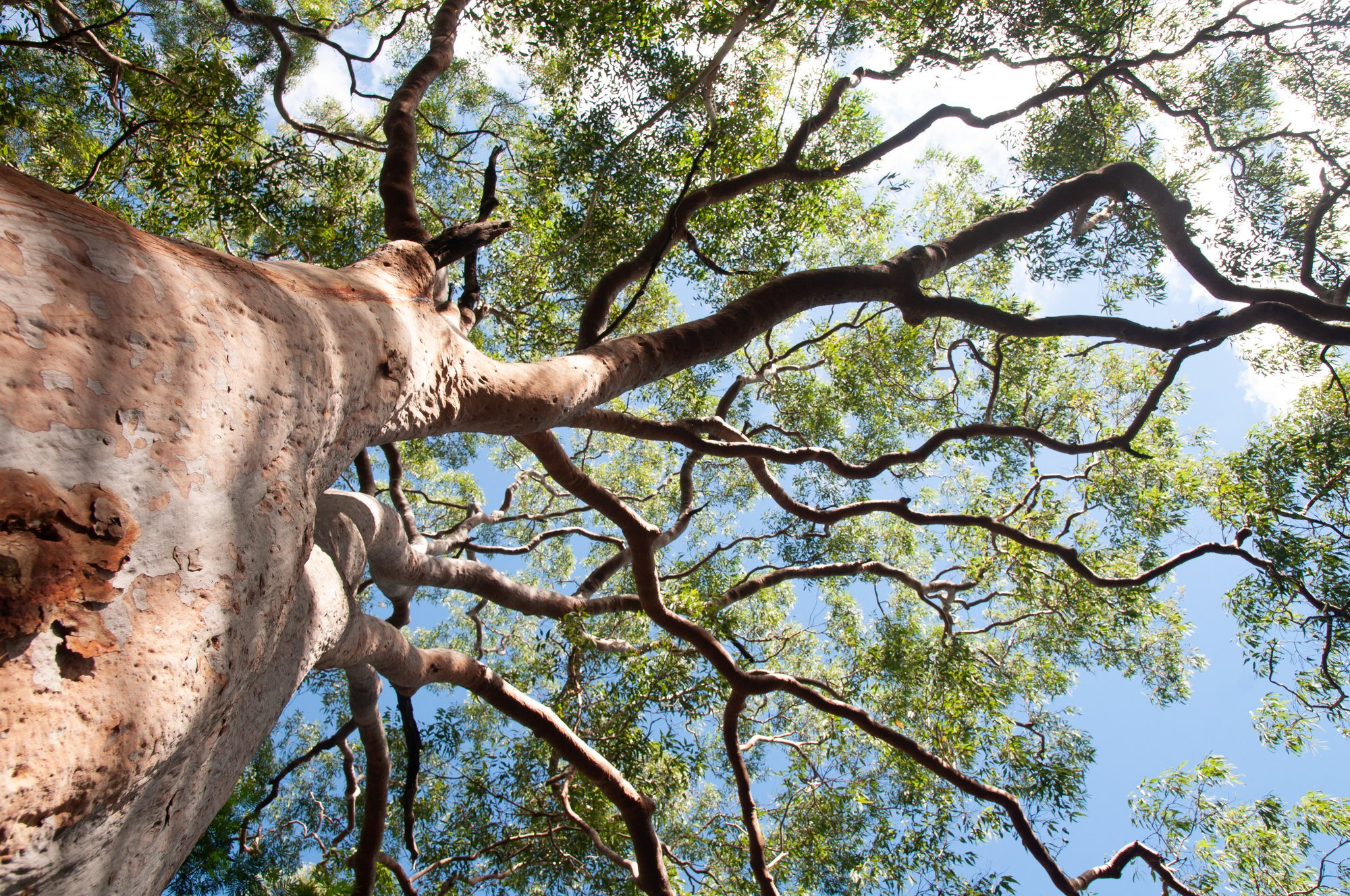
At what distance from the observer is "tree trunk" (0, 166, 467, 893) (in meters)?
0.79

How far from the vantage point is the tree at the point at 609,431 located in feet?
3.31

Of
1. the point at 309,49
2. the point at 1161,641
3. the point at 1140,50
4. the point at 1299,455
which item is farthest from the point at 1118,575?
the point at 309,49

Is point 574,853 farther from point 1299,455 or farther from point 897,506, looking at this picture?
point 1299,455

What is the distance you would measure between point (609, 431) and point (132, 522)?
3.19m

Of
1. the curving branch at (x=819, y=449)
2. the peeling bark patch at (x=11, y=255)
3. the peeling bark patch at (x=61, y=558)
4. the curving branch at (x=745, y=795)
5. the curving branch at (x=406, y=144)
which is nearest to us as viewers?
the peeling bark patch at (x=61, y=558)

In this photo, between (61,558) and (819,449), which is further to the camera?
(819,449)

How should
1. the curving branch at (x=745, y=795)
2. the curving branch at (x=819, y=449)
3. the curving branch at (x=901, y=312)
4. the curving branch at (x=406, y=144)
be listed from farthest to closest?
1. the curving branch at (x=745, y=795)
2. the curving branch at (x=819, y=449)
3. the curving branch at (x=406, y=144)
4. the curving branch at (x=901, y=312)

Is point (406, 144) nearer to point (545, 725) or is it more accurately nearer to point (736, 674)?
point (545, 725)

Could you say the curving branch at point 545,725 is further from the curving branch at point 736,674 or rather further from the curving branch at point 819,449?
the curving branch at point 819,449

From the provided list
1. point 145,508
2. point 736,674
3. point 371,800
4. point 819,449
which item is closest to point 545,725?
point 736,674

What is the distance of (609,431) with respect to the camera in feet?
13.4

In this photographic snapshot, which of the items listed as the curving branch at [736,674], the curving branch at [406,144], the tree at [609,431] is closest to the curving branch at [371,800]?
the tree at [609,431]

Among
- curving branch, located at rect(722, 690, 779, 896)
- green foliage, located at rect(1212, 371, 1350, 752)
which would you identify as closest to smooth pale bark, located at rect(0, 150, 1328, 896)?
curving branch, located at rect(722, 690, 779, 896)

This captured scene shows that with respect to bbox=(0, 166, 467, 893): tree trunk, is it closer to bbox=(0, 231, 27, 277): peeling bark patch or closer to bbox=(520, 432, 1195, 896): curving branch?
bbox=(0, 231, 27, 277): peeling bark patch
